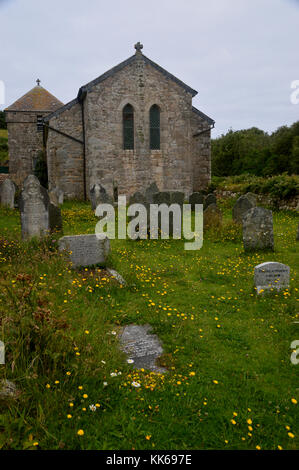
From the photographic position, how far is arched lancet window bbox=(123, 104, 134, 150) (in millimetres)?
18453

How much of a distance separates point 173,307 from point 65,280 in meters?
1.89

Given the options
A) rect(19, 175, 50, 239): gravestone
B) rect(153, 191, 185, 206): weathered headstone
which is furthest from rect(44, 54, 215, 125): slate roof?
rect(19, 175, 50, 239): gravestone

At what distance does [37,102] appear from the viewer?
28422 mm

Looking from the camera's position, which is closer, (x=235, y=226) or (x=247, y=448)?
(x=247, y=448)

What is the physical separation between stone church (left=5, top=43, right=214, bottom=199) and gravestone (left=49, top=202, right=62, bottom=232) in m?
9.19

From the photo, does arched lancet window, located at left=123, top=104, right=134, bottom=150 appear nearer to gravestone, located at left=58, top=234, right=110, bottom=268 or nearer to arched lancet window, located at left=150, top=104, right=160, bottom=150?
arched lancet window, located at left=150, top=104, right=160, bottom=150

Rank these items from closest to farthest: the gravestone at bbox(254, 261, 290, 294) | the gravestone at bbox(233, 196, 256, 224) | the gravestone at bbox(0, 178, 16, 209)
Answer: the gravestone at bbox(254, 261, 290, 294) < the gravestone at bbox(233, 196, 256, 224) < the gravestone at bbox(0, 178, 16, 209)

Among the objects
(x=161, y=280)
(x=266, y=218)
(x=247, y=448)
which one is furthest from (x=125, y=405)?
(x=266, y=218)

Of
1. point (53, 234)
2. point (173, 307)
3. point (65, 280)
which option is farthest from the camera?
point (53, 234)

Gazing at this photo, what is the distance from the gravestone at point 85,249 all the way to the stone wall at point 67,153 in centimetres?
1322

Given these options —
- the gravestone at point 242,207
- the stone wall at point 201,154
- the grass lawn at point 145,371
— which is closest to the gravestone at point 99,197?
the gravestone at point 242,207

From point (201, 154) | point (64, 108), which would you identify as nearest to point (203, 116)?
point (201, 154)

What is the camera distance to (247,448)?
8.54ft
